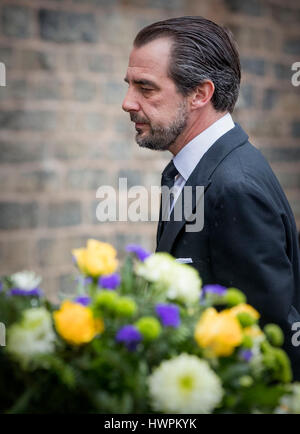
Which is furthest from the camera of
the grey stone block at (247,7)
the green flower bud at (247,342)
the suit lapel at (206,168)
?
the grey stone block at (247,7)

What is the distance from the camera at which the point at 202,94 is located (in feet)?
8.11

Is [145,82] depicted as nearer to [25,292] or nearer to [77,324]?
[25,292]

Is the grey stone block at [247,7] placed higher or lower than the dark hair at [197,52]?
higher

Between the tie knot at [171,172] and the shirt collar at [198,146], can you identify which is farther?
the tie knot at [171,172]

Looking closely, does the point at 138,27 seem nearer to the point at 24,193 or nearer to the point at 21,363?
the point at 24,193

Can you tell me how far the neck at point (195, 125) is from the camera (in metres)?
2.47

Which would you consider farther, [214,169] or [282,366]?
[214,169]

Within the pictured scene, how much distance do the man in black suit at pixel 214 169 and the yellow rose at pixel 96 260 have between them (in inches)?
32.6

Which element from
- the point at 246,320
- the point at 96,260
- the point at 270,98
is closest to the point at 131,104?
the point at 96,260

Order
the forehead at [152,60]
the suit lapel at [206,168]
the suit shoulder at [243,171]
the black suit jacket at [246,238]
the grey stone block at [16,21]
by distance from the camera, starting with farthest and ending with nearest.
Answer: the grey stone block at [16,21], the forehead at [152,60], the suit lapel at [206,168], the suit shoulder at [243,171], the black suit jacket at [246,238]

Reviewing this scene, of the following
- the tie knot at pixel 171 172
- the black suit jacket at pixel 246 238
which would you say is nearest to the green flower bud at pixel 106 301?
the black suit jacket at pixel 246 238

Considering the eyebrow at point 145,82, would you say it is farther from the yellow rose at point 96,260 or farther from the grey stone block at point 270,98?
the grey stone block at point 270,98

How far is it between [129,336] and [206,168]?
1255mm

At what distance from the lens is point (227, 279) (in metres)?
2.08
